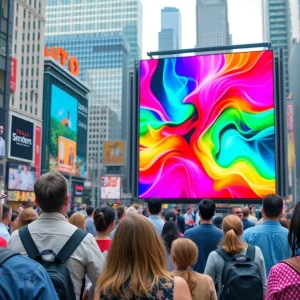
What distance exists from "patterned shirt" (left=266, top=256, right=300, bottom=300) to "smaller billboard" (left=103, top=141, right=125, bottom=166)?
265ft

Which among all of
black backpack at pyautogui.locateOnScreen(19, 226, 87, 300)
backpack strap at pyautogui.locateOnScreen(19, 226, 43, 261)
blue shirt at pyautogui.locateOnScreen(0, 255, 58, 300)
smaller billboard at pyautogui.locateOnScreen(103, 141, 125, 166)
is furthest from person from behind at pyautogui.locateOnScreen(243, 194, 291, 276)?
smaller billboard at pyautogui.locateOnScreen(103, 141, 125, 166)

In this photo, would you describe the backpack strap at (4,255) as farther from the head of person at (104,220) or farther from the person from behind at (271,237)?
the person from behind at (271,237)

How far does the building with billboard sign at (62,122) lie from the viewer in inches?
3322

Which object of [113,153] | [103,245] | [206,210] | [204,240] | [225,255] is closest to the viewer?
[225,255]

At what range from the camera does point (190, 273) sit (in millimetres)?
3838

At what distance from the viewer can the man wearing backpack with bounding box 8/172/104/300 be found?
10.6ft

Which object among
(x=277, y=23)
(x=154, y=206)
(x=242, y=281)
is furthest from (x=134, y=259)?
(x=277, y=23)

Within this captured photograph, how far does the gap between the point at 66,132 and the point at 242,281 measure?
8935 cm

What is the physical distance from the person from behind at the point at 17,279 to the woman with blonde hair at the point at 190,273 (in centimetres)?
231

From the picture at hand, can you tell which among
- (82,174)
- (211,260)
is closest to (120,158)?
(82,174)

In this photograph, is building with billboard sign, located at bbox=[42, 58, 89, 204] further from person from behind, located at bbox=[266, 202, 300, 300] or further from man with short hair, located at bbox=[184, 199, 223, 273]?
person from behind, located at bbox=[266, 202, 300, 300]

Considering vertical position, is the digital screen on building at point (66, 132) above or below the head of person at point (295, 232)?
above

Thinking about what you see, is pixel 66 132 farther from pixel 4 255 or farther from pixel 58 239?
pixel 4 255

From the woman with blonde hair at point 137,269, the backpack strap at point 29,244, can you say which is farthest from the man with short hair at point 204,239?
the woman with blonde hair at point 137,269
